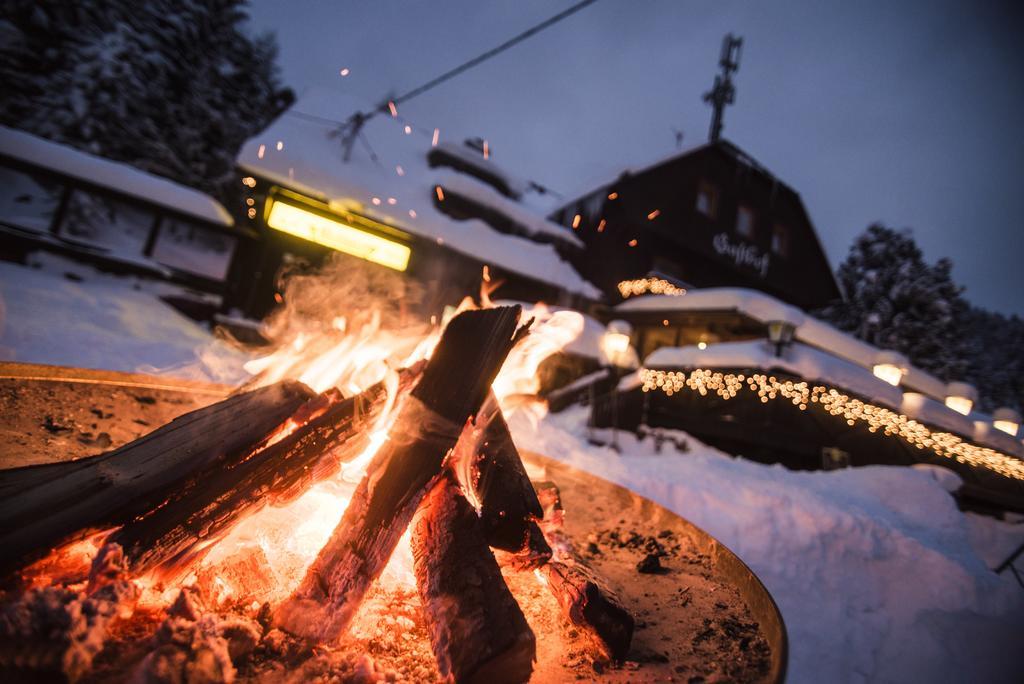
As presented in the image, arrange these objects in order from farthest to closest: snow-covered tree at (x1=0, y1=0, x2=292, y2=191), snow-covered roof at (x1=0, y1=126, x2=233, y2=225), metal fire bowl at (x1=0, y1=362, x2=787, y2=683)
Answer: snow-covered tree at (x1=0, y1=0, x2=292, y2=191), snow-covered roof at (x1=0, y1=126, x2=233, y2=225), metal fire bowl at (x1=0, y1=362, x2=787, y2=683)

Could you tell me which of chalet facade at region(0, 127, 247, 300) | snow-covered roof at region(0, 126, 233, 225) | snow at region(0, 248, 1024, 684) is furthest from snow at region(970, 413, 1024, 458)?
snow-covered roof at region(0, 126, 233, 225)

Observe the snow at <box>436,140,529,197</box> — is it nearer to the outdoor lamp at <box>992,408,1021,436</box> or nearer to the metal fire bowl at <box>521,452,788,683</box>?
the metal fire bowl at <box>521,452,788,683</box>

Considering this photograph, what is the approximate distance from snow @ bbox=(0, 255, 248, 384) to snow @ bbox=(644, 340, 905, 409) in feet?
32.5

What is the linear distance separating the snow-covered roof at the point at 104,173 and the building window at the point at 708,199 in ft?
57.9

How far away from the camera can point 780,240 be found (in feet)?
66.2

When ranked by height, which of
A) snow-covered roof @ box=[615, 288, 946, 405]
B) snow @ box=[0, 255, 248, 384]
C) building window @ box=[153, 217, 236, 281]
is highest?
snow-covered roof @ box=[615, 288, 946, 405]

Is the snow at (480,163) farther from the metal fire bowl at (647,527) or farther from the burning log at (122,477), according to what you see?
the burning log at (122,477)

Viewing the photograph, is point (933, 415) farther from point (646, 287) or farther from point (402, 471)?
point (402, 471)

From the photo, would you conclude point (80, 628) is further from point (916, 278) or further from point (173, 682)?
point (916, 278)

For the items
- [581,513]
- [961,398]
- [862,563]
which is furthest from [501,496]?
[961,398]

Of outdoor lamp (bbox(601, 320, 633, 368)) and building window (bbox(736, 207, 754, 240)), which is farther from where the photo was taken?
building window (bbox(736, 207, 754, 240))

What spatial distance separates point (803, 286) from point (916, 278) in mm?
8311

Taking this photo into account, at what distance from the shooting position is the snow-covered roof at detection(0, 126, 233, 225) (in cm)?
997

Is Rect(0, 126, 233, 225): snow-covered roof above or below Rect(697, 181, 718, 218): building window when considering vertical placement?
below
